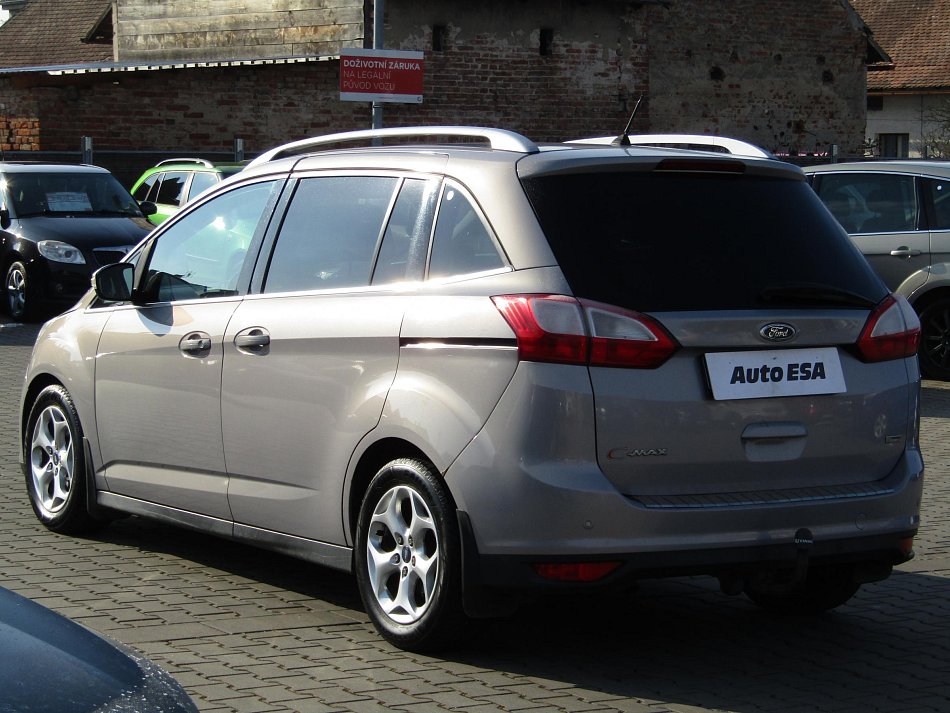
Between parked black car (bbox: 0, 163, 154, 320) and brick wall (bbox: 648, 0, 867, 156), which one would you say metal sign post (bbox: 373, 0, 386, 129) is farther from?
brick wall (bbox: 648, 0, 867, 156)

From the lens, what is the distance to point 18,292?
63.5 feet

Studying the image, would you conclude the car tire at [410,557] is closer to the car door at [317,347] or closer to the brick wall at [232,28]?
the car door at [317,347]

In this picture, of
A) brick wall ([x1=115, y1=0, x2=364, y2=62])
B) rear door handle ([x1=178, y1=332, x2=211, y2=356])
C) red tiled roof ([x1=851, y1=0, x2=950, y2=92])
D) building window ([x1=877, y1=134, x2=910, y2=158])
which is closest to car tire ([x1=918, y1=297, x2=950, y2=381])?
rear door handle ([x1=178, y1=332, x2=211, y2=356])

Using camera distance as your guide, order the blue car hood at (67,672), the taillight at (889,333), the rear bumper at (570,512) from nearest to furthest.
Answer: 1. the blue car hood at (67,672)
2. the rear bumper at (570,512)
3. the taillight at (889,333)

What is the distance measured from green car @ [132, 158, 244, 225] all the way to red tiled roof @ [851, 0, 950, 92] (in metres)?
38.5

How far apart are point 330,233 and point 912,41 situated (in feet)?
186

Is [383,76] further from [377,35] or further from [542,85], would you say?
[542,85]

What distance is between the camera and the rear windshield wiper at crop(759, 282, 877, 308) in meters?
5.30

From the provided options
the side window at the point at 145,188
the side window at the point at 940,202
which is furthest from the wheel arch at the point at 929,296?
the side window at the point at 145,188

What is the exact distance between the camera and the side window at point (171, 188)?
23.7 meters

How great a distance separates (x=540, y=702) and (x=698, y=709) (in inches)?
18.5

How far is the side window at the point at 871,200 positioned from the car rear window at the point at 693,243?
8.55 metres

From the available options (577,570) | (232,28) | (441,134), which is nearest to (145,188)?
(232,28)

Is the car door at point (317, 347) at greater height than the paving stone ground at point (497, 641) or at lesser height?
greater
